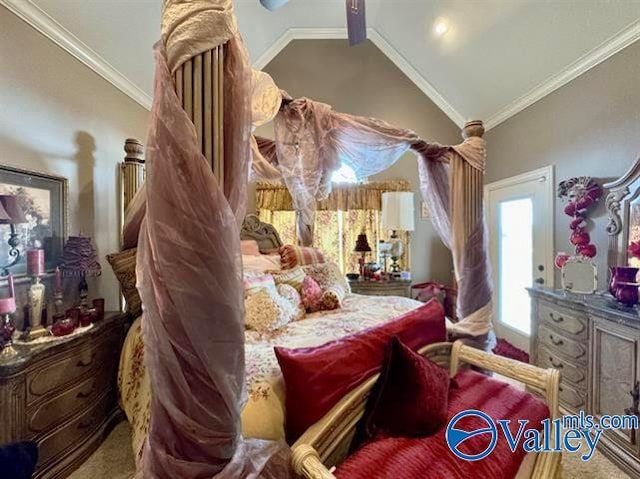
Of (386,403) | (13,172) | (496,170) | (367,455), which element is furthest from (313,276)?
(496,170)

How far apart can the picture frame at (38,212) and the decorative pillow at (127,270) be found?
1.10ft

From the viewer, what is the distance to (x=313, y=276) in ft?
8.54

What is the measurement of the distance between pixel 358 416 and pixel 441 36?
3.81 metres

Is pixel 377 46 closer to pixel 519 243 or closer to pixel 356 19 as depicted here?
pixel 356 19

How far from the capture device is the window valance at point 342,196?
3902mm

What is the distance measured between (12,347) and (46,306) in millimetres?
485

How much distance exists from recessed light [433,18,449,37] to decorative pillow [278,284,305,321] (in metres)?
3.16

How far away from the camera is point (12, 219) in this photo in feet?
4.89

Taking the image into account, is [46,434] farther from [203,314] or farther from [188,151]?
[188,151]

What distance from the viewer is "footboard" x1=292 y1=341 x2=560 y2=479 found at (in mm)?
964

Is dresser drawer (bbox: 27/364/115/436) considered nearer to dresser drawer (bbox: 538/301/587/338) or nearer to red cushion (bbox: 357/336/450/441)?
red cushion (bbox: 357/336/450/441)

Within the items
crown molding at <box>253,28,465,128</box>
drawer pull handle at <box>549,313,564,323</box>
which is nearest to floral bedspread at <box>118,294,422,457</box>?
drawer pull handle at <box>549,313,564,323</box>

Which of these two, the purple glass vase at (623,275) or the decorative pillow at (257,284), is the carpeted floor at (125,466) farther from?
the decorative pillow at (257,284)

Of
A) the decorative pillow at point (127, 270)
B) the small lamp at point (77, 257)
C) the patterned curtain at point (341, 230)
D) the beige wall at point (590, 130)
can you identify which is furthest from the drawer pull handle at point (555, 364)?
the small lamp at point (77, 257)
